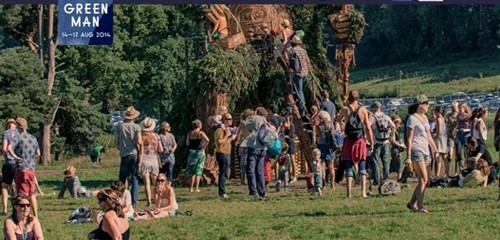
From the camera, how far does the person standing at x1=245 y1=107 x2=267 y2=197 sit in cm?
2483

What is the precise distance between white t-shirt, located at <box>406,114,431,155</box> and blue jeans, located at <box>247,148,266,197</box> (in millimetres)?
4492

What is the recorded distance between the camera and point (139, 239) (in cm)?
1936

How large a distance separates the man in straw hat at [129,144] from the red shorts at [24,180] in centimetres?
158

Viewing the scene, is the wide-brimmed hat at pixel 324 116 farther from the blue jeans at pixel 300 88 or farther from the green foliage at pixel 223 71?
the green foliage at pixel 223 71

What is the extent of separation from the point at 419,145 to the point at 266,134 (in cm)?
472

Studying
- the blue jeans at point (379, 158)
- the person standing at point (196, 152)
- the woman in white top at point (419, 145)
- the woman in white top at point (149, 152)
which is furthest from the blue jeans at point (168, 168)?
the woman in white top at point (419, 145)

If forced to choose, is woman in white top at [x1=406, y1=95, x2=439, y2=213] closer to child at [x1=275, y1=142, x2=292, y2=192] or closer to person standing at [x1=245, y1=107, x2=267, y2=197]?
person standing at [x1=245, y1=107, x2=267, y2=197]

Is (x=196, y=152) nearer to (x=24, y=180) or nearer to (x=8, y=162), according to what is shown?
(x=8, y=162)

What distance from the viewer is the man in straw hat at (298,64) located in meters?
29.5

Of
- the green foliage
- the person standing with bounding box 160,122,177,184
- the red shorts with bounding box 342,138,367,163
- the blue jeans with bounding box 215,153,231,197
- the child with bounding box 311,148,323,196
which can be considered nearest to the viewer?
the red shorts with bounding box 342,138,367,163

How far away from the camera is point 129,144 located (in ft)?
78.5

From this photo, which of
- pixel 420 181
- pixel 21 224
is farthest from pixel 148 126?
pixel 21 224

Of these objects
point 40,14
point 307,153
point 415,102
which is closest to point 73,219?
point 415,102

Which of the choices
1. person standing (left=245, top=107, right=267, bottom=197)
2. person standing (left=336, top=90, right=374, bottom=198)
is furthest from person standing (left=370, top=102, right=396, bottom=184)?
person standing (left=336, top=90, right=374, bottom=198)
